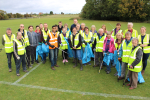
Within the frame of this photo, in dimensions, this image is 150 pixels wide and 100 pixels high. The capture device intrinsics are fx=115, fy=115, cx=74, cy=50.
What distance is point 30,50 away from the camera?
6.49 metres

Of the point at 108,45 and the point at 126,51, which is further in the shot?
the point at 108,45

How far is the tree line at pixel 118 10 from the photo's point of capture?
26.0m

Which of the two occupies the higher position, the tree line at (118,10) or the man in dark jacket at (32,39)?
the tree line at (118,10)

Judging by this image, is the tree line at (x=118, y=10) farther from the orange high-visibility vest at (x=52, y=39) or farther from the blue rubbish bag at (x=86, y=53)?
the orange high-visibility vest at (x=52, y=39)

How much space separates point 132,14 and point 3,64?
29090mm

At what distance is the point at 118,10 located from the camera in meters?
27.4

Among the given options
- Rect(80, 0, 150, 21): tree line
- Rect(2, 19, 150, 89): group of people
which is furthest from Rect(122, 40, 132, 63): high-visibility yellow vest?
Rect(80, 0, 150, 21): tree line

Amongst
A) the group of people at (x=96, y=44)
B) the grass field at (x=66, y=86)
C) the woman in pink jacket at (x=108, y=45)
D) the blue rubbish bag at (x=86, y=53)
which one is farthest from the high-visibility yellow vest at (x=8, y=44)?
the woman in pink jacket at (x=108, y=45)

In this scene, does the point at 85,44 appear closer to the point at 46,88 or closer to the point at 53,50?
the point at 53,50

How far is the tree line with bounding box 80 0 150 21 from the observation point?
1025 inches

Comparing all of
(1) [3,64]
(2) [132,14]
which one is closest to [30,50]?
(1) [3,64]

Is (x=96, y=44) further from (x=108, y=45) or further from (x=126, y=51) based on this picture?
(x=126, y=51)

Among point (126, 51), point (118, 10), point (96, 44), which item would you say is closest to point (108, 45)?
point (96, 44)

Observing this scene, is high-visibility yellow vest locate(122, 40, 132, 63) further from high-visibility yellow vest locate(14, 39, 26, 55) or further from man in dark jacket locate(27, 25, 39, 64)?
man in dark jacket locate(27, 25, 39, 64)
